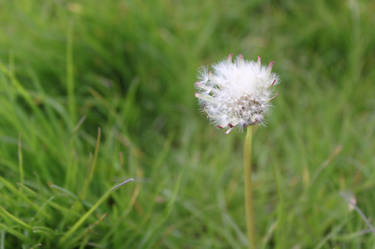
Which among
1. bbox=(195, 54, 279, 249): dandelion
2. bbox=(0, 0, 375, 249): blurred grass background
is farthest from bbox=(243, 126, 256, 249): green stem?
bbox=(0, 0, 375, 249): blurred grass background

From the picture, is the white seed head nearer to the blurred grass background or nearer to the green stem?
the green stem

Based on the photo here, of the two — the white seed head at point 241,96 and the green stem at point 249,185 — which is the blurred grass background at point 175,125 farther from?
the white seed head at point 241,96

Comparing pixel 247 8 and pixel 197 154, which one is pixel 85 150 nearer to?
pixel 197 154

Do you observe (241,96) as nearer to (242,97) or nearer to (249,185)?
(242,97)

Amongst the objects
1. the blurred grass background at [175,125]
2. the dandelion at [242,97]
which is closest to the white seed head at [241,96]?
the dandelion at [242,97]

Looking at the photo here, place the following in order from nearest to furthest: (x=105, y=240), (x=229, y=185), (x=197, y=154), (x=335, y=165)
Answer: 1. (x=105, y=240)
2. (x=335, y=165)
3. (x=229, y=185)
4. (x=197, y=154)

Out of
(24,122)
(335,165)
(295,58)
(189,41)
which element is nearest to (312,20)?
(295,58)
